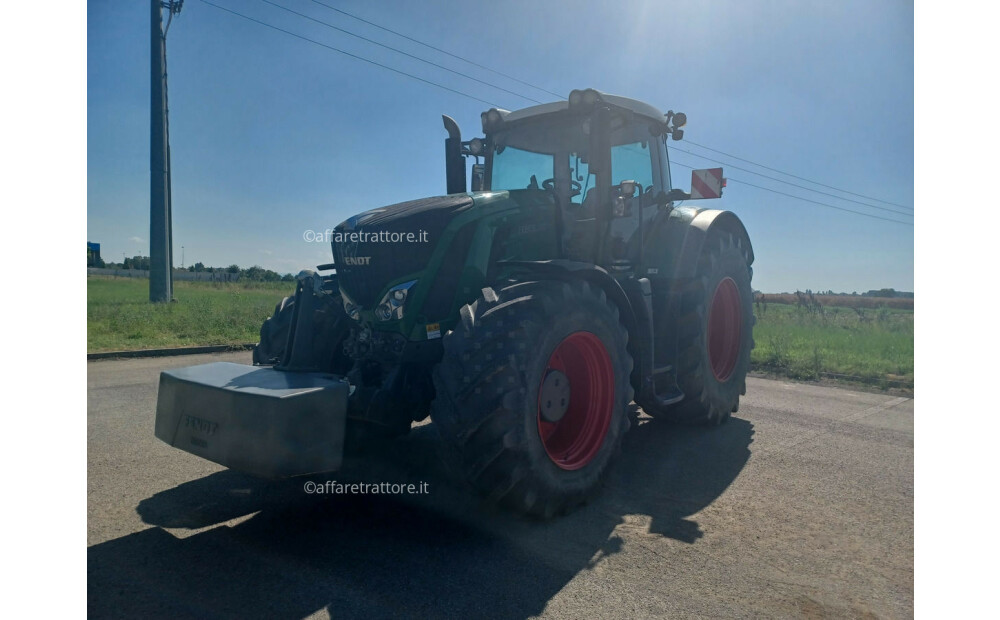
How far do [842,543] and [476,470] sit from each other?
210cm

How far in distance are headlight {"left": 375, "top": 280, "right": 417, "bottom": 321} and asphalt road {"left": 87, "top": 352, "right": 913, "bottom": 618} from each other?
1091 millimetres

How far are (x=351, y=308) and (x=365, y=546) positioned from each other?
1.57 metres

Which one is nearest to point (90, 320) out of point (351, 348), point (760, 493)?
point (351, 348)

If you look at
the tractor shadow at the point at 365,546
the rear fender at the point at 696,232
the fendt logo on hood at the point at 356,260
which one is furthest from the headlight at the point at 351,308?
the rear fender at the point at 696,232

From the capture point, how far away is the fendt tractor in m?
3.22

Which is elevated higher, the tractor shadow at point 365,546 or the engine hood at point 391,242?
the engine hood at point 391,242

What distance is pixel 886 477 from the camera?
182 inches

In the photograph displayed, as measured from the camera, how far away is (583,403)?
162 inches

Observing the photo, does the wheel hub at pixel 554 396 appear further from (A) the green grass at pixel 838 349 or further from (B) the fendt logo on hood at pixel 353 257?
(A) the green grass at pixel 838 349

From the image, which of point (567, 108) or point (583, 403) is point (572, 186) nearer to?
point (567, 108)

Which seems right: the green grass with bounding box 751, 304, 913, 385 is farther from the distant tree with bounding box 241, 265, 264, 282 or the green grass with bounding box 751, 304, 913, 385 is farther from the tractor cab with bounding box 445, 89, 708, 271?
the distant tree with bounding box 241, 265, 264, 282

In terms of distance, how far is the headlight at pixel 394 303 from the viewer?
384 centimetres

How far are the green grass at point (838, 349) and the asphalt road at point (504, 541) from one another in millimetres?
2560

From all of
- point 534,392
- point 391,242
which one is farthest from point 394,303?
point 534,392
